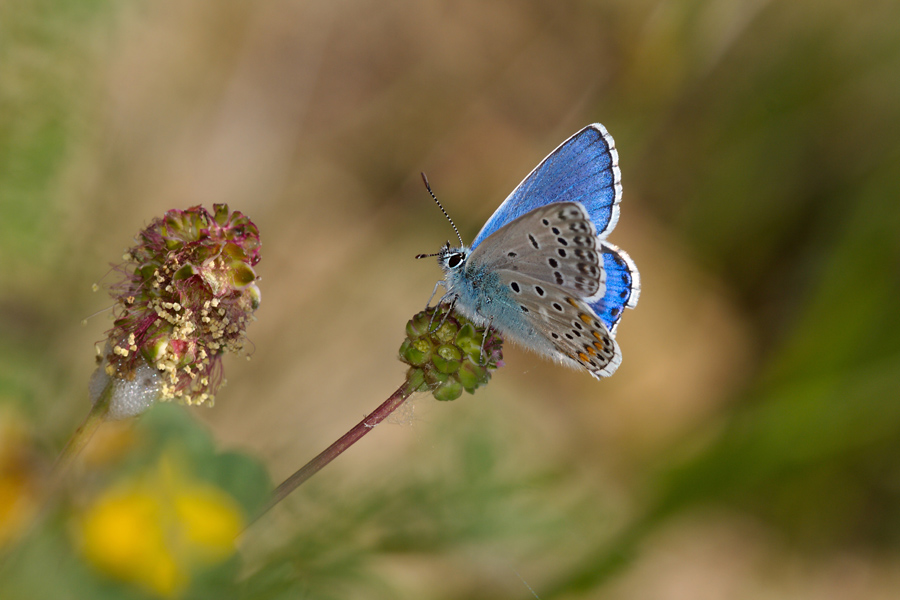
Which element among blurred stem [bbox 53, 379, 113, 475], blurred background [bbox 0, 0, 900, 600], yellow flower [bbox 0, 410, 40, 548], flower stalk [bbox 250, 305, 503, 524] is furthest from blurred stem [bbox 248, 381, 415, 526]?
blurred background [bbox 0, 0, 900, 600]

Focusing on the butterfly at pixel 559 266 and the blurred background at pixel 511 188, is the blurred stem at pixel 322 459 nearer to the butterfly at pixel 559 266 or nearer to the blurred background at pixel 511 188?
the butterfly at pixel 559 266

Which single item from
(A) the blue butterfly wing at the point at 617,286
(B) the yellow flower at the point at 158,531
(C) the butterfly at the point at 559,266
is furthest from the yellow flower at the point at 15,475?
(A) the blue butterfly wing at the point at 617,286

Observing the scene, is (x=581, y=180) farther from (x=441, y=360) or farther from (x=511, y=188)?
(x=511, y=188)

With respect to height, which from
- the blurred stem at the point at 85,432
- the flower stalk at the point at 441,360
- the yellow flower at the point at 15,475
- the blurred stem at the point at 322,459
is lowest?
the blurred stem at the point at 322,459

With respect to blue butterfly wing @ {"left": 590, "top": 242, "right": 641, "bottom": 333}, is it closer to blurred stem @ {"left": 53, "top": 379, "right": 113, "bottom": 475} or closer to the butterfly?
the butterfly

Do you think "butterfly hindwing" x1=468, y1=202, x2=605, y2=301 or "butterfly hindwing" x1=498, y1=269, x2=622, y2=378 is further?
"butterfly hindwing" x1=498, y1=269, x2=622, y2=378

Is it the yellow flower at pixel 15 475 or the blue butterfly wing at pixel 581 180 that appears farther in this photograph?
the blue butterfly wing at pixel 581 180

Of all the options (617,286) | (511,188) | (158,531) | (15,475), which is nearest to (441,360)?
(158,531)
